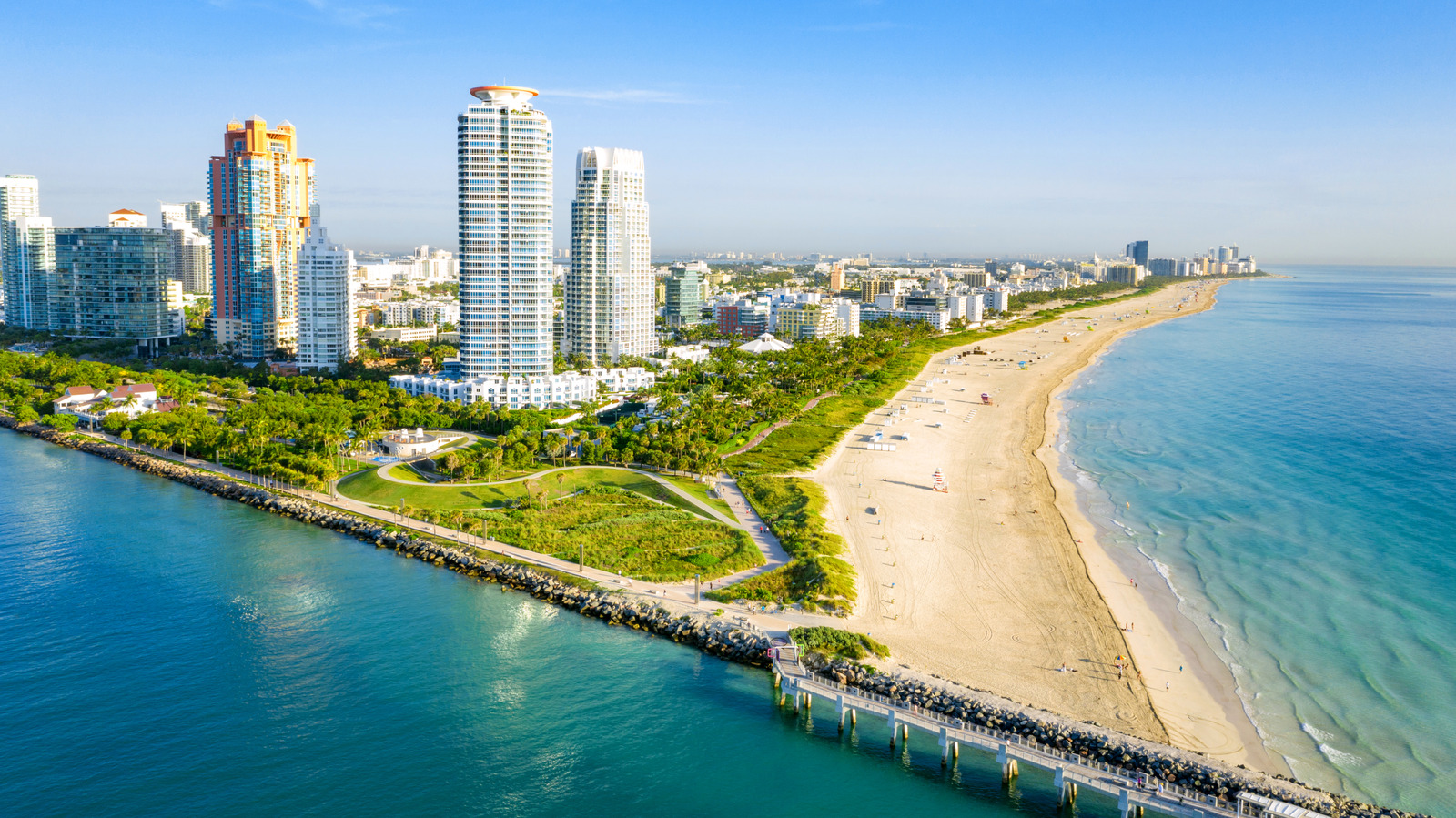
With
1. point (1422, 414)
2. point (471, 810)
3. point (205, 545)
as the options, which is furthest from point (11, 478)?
point (1422, 414)

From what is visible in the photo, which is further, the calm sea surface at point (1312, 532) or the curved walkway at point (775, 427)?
the curved walkway at point (775, 427)

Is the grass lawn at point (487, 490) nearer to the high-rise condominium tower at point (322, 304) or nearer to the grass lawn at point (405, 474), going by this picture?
the grass lawn at point (405, 474)

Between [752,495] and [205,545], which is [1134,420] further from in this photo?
[205,545]

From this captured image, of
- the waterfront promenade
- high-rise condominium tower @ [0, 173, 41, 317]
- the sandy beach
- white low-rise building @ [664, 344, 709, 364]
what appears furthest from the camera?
high-rise condominium tower @ [0, 173, 41, 317]

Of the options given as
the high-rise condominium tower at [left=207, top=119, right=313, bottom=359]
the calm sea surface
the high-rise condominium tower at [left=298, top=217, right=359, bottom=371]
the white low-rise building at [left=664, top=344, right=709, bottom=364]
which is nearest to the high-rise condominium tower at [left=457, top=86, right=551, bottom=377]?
the high-rise condominium tower at [left=298, top=217, right=359, bottom=371]

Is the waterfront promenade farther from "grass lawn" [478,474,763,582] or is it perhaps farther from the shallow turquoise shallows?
the shallow turquoise shallows

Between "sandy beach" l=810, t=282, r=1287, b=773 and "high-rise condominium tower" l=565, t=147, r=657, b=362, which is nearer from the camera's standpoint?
"sandy beach" l=810, t=282, r=1287, b=773

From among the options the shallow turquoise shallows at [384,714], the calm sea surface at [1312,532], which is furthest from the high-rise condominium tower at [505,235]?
the calm sea surface at [1312,532]
